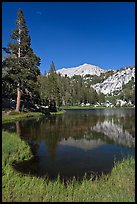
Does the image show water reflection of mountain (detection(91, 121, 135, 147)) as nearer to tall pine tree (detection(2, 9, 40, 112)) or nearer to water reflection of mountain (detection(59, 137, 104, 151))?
water reflection of mountain (detection(59, 137, 104, 151))

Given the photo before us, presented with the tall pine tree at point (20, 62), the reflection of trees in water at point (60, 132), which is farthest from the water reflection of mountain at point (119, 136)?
the tall pine tree at point (20, 62)

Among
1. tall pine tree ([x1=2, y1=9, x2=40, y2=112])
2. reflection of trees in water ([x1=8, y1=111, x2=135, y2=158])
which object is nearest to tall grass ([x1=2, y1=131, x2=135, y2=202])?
reflection of trees in water ([x1=8, y1=111, x2=135, y2=158])

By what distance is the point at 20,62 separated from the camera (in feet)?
152

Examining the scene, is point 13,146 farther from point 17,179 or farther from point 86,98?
point 86,98

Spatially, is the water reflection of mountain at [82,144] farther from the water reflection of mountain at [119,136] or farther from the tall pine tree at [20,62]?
the tall pine tree at [20,62]

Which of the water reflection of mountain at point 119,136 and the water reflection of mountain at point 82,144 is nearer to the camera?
the water reflection of mountain at point 82,144

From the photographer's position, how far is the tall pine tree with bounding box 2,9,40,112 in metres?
44.4

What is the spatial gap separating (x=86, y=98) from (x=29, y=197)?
18037 centimetres

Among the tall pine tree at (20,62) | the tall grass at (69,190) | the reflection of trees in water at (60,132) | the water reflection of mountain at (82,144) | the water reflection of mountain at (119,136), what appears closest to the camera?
the tall grass at (69,190)

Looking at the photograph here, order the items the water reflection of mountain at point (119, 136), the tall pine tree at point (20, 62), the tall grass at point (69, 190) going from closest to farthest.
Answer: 1. the tall grass at point (69, 190)
2. the water reflection of mountain at point (119, 136)
3. the tall pine tree at point (20, 62)

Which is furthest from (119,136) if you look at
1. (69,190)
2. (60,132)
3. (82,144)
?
(69,190)

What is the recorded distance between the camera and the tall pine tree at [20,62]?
44444 mm

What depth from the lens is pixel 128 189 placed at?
28.3 feet

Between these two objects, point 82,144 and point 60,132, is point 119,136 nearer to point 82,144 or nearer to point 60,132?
point 82,144
